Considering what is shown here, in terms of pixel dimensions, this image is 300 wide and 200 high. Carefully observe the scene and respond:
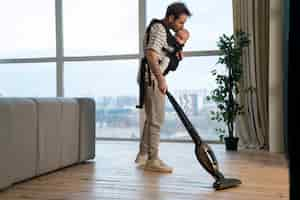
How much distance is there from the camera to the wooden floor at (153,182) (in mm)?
1888

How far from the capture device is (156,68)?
8.13ft

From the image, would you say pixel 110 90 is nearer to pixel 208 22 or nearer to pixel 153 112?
pixel 208 22

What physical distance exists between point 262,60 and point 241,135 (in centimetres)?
92

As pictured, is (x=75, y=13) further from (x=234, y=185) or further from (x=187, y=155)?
(x=234, y=185)

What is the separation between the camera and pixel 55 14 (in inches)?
206

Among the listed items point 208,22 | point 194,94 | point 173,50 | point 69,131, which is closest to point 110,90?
point 194,94

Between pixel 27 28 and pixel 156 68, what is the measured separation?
3702mm

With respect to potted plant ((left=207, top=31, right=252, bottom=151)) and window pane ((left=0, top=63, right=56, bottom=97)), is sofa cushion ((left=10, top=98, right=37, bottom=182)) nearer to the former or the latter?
potted plant ((left=207, top=31, right=252, bottom=151))

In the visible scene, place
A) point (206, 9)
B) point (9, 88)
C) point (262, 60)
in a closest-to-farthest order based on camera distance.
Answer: point (262, 60)
point (206, 9)
point (9, 88)

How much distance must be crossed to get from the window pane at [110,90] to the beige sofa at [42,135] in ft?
6.50

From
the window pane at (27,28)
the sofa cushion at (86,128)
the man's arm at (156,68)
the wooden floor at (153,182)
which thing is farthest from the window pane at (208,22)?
the man's arm at (156,68)

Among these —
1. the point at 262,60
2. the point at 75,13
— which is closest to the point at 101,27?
the point at 75,13

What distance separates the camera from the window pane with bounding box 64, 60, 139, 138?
5.01 m

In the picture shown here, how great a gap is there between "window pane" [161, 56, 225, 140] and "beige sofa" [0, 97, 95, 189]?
195 centimetres
